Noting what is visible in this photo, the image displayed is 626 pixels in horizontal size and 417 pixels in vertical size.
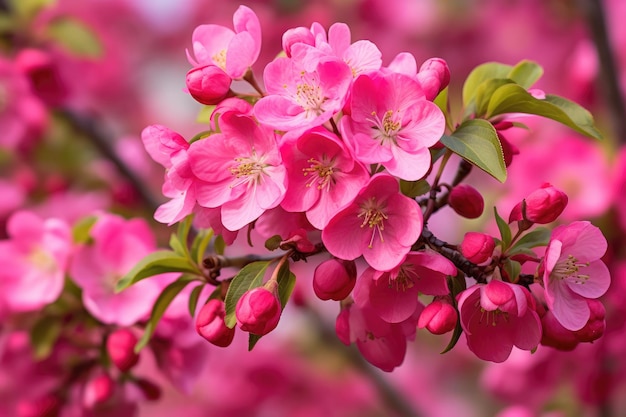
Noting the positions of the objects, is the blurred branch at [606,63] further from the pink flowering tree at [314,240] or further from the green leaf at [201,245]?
the green leaf at [201,245]

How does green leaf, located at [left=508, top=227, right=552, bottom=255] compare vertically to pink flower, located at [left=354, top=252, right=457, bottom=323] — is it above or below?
above

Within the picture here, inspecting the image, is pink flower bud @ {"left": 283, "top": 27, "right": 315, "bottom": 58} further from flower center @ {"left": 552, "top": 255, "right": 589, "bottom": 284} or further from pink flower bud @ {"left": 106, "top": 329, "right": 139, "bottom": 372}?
pink flower bud @ {"left": 106, "top": 329, "right": 139, "bottom": 372}

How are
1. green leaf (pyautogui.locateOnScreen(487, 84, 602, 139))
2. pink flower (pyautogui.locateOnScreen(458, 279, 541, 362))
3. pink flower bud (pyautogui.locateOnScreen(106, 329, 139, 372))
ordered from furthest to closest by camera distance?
pink flower bud (pyautogui.locateOnScreen(106, 329, 139, 372)) → green leaf (pyautogui.locateOnScreen(487, 84, 602, 139)) → pink flower (pyautogui.locateOnScreen(458, 279, 541, 362))

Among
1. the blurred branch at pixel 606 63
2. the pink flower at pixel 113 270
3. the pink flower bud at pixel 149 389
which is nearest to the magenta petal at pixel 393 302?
the pink flower at pixel 113 270

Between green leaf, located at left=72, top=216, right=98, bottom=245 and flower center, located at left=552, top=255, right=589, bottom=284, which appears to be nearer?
flower center, located at left=552, top=255, right=589, bottom=284

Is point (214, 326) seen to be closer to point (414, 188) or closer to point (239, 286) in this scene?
point (239, 286)

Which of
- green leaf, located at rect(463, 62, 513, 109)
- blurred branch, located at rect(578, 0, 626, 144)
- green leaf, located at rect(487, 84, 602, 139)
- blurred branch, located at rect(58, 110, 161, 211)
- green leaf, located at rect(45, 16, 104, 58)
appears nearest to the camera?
green leaf, located at rect(487, 84, 602, 139)

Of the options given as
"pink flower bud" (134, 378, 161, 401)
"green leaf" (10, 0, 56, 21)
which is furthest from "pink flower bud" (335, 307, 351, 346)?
"green leaf" (10, 0, 56, 21)
